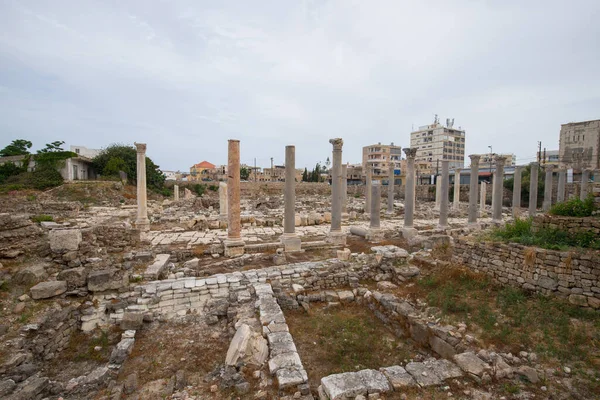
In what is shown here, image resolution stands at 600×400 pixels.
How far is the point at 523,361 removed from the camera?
15.7ft

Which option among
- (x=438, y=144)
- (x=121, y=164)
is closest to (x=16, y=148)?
(x=121, y=164)

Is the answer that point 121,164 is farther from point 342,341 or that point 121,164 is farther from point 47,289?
point 342,341

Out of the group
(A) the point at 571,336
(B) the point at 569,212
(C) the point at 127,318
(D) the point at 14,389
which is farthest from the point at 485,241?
(D) the point at 14,389

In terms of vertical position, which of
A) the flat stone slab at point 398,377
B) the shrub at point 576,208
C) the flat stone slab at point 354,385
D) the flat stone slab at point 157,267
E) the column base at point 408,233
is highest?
the shrub at point 576,208

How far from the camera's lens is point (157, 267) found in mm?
8750

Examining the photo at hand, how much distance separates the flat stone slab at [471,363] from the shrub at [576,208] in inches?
237

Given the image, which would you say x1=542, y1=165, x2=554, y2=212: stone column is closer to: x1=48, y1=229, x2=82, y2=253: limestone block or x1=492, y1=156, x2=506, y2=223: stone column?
x1=492, y1=156, x2=506, y2=223: stone column

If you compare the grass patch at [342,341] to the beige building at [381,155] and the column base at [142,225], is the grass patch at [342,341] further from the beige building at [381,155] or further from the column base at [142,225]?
the beige building at [381,155]

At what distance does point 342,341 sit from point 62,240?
334 inches

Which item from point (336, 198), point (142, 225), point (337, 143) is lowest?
point (142, 225)

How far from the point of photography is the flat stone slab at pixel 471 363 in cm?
442

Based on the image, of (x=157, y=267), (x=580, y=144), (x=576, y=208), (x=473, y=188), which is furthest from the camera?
(x=580, y=144)

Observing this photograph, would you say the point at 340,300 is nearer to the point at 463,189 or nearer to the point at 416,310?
the point at 416,310

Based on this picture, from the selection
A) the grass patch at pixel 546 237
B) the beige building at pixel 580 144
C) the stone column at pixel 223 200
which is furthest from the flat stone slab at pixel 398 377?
the beige building at pixel 580 144
